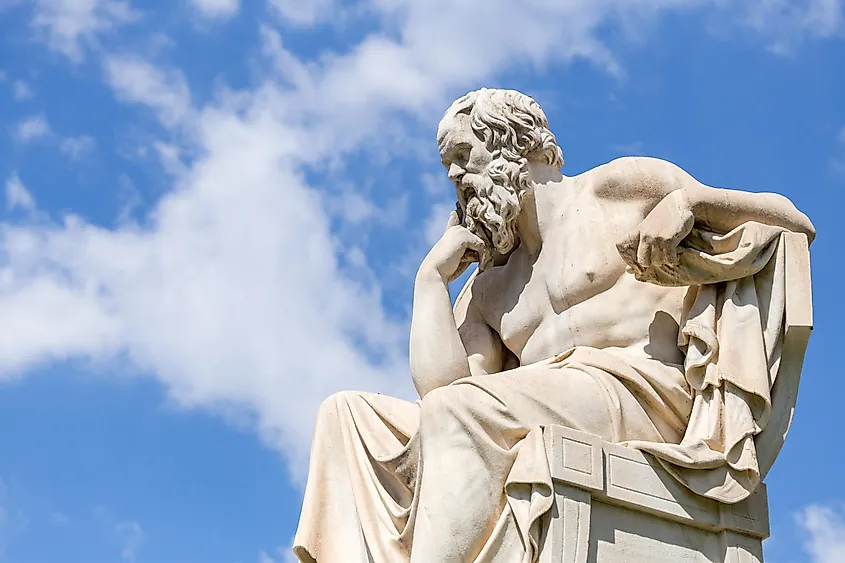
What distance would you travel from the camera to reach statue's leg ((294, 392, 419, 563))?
6.98m

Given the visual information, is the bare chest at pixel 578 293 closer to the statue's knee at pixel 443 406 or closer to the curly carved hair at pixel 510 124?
the curly carved hair at pixel 510 124

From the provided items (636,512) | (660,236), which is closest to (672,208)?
(660,236)

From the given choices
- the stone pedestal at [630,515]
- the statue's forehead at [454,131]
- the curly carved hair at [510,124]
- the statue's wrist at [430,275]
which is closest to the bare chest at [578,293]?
the curly carved hair at [510,124]

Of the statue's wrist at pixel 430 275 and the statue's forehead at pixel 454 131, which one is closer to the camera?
the statue's wrist at pixel 430 275

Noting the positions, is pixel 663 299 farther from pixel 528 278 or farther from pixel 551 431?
pixel 551 431

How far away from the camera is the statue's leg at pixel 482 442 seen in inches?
254

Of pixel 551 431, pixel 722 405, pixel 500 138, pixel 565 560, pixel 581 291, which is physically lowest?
pixel 565 560

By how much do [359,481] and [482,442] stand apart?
2.74 feet

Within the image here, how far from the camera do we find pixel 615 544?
21.6 feet

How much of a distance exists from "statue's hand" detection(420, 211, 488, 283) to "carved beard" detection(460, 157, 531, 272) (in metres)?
0.04

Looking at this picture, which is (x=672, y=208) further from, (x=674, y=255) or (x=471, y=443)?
(x=471, y=443)

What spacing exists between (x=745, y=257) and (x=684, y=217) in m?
0.33

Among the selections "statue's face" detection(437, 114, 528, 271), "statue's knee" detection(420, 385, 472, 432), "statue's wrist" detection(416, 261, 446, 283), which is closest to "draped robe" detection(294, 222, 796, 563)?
"statue's knee" detection(420, 385, 472, 432)

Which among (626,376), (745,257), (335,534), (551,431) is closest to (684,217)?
(745,257)
